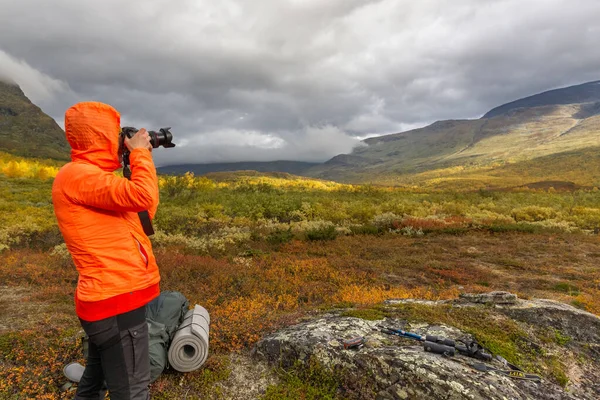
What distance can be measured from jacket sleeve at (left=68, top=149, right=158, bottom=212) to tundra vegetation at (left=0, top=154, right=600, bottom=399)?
2.77 metres

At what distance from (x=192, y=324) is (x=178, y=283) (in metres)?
6.08

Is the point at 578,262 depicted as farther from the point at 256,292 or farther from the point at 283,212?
the point at 283,212

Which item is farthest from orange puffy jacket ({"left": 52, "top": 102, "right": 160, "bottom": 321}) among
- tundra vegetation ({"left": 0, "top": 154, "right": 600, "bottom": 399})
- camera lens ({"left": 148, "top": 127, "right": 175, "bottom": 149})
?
tundra vegetation ({"left": 0, "top": 154, "right": 600, "bottom": 399})

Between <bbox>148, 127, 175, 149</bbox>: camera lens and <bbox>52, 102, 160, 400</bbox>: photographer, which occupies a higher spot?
<bbox>148, 127, 175, 149</bbox>: camera lens

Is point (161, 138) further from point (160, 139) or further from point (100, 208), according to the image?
point (100, 208)

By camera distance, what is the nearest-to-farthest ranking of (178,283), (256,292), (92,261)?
(92,261) < (256,292) < (178,283)

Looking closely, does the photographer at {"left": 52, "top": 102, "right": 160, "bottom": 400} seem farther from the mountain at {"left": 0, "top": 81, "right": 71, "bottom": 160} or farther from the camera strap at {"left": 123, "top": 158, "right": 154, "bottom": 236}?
the mountain at {"left": 0, "top": 81, "right": 71, "bottom": 160}

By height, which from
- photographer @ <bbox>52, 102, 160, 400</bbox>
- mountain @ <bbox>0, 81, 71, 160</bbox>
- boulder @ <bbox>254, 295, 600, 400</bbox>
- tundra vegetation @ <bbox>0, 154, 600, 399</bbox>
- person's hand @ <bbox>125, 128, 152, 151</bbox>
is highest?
mountain @ <bbox>0, 81, 71, 160</bbox>

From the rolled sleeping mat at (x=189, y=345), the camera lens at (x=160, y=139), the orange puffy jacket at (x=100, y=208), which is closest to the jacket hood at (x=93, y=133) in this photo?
the orange puffy jacket at (x=100, y=208)

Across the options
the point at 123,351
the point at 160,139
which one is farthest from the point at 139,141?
the point at 123,351

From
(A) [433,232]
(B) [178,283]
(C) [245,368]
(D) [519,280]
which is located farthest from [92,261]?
(A) [433,232]

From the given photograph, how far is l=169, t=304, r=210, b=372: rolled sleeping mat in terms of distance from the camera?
3.93 meters

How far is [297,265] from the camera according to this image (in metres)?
11.7

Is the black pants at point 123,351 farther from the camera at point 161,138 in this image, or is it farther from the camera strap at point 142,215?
the camera at point 161,138
